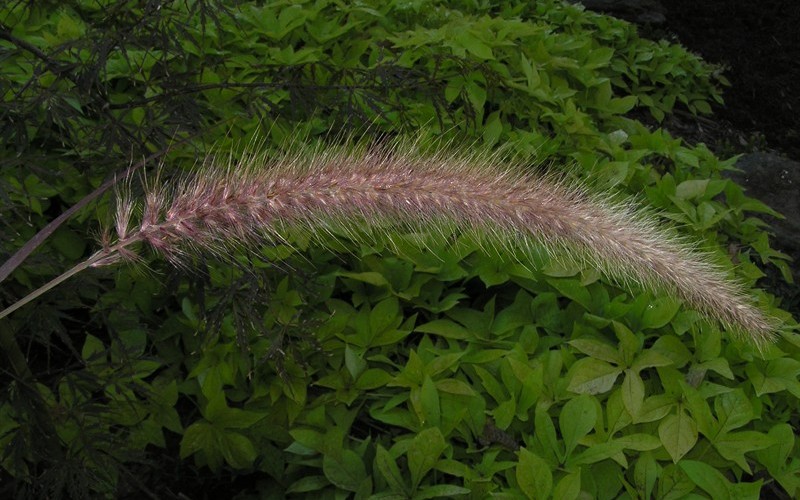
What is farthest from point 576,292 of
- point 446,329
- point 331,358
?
point 331,358

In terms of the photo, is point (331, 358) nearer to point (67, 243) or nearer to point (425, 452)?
point (425, 452)

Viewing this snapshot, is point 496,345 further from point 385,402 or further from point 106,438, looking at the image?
point 106,438

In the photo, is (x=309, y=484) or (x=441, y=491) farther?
(x=309, y=484)

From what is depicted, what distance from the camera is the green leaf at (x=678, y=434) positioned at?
85.7 inches

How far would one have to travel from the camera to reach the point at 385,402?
7.83 feet

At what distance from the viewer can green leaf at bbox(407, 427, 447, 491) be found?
2.09 meters

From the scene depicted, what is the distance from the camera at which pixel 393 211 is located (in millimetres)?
1604

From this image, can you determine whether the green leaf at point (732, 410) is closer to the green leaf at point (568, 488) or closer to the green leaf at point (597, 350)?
the green leaf at point (597, 350)

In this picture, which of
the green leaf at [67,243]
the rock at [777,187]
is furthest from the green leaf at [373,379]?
the rock at [777,187]

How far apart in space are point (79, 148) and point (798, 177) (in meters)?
3.78

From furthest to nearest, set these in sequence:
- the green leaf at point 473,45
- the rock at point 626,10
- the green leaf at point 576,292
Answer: the rock at point 626,10, the green leaf at point 473,45, the green leaf at point 576,292

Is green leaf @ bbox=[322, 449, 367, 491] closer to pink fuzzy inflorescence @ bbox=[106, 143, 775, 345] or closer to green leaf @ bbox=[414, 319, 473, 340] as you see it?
green leaf @ bbox=[414, 319, 473, 340]

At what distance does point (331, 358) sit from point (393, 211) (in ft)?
3.17

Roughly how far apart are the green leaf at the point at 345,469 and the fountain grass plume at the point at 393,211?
690mm
